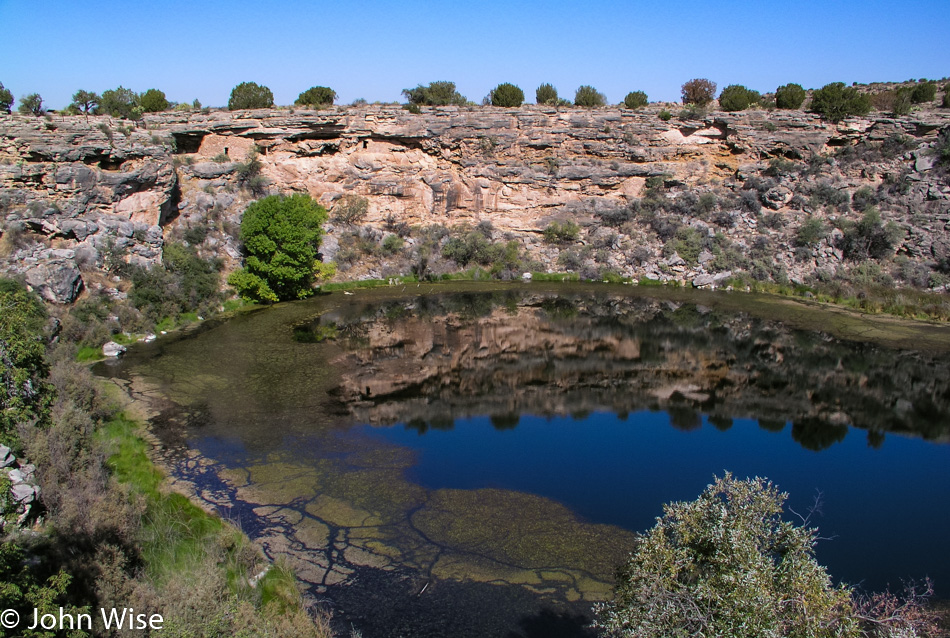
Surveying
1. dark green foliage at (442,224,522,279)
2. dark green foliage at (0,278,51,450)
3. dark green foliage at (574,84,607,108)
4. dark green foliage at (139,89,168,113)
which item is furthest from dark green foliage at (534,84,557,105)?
dark green foliage at (0,278,51,450)

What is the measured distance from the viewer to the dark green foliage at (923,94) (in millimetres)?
44188

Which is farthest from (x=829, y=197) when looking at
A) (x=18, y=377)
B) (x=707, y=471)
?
(x=18, y=377)

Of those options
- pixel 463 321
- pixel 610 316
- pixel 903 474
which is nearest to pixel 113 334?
pixel 463 321

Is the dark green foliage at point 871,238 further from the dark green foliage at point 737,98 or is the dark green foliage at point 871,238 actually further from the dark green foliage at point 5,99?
the dark green foliage at point 5,99

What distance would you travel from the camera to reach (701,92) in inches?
1874

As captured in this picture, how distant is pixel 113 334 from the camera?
23875mm

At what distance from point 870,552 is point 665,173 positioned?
3590cm

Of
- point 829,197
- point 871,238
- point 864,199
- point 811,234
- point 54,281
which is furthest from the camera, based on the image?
point 829,197

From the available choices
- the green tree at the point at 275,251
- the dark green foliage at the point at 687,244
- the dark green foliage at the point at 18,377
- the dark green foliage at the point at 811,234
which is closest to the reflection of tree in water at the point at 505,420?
the dark green foliage at the point at 18,377

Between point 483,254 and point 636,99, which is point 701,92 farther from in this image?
point 483,254

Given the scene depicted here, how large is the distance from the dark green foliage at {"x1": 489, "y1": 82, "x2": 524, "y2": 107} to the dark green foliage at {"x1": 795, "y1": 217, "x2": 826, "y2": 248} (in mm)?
22625

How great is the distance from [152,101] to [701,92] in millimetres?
40696

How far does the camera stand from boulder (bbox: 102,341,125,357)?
22062mm
